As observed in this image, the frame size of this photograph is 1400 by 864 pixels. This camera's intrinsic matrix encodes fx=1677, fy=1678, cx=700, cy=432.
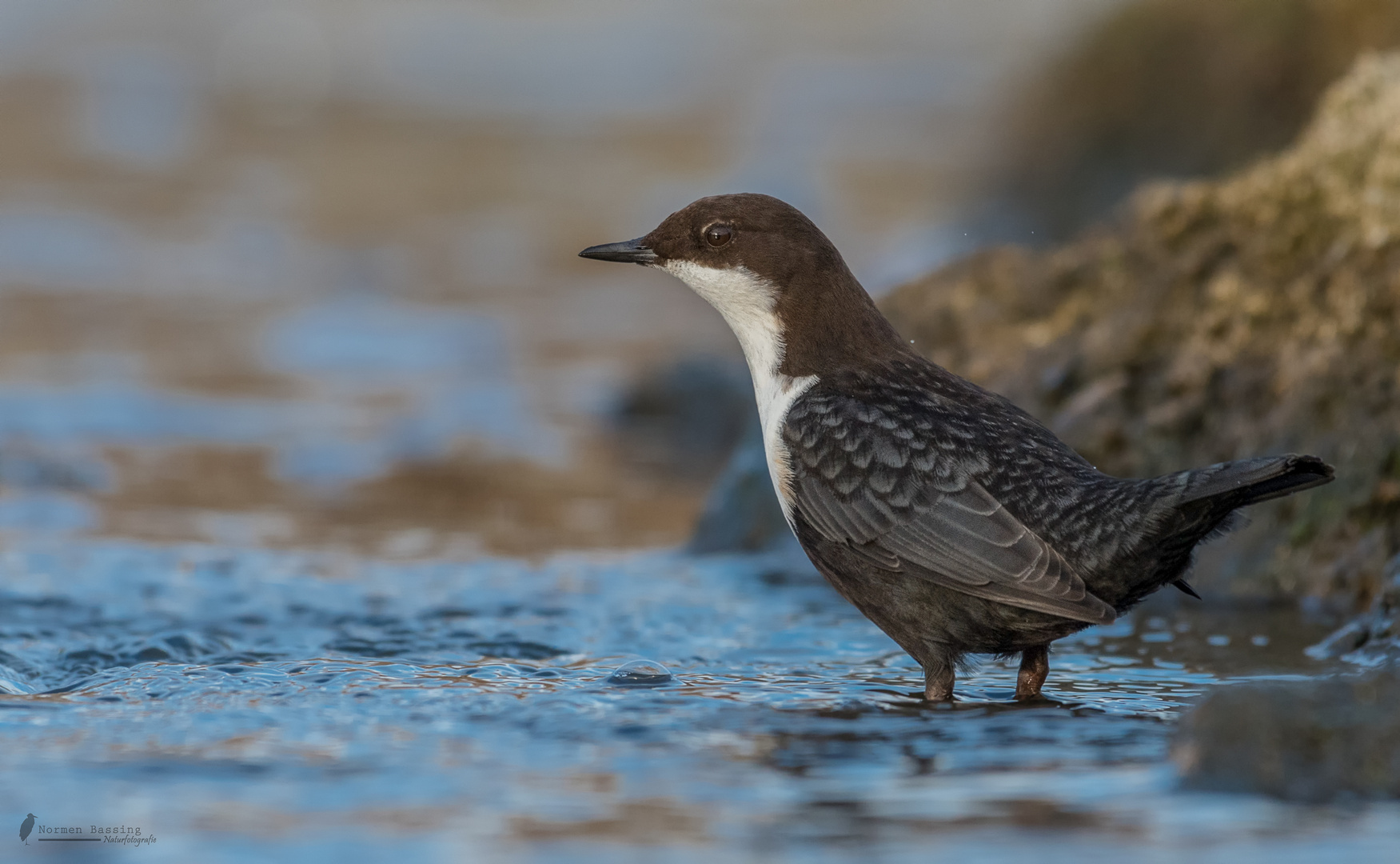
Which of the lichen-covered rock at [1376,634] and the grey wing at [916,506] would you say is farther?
the lichen-covered rock at [1376,634]

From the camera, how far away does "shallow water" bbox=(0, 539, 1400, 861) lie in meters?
3.16

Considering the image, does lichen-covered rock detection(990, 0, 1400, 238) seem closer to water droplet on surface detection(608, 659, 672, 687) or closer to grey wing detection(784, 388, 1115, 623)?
grey wing detection(784, 388, 1115, 623)

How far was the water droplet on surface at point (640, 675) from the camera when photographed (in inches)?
177

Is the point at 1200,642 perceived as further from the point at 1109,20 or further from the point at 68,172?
the point at 68,172

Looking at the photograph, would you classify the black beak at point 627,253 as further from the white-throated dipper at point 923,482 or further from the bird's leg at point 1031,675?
the bird's leg at point 1031,675

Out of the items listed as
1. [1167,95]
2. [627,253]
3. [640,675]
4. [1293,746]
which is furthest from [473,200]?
[1293,746]

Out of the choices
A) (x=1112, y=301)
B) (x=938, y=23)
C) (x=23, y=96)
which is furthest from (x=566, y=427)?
(x=938, y=23)

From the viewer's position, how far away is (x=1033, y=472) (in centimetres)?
433

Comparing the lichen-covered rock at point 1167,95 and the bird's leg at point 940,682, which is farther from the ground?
the lichen-covered rock at point 1167,95

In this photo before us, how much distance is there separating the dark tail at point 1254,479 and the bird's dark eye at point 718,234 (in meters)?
1.67

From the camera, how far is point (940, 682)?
439 cm

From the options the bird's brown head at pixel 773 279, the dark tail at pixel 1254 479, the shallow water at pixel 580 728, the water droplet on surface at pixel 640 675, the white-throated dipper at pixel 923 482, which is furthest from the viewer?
the bird's brown head at pixel 773 279

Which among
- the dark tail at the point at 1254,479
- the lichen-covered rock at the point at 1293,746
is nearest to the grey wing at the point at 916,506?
the dark tail at the point at 1254,479

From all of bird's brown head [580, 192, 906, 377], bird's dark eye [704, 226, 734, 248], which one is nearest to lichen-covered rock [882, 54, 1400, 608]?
bird's brown head [580, 192, 906, 377]
